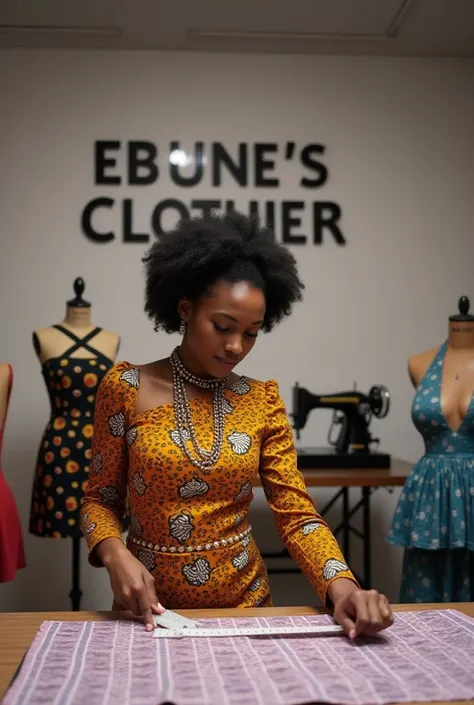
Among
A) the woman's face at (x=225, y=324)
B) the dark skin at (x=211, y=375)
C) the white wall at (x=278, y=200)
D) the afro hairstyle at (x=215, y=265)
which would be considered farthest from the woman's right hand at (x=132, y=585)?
the white wall at (x=278, y=200)

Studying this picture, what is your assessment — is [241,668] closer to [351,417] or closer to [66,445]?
[66,445]

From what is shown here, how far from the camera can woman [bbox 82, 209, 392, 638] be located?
4.54 ft

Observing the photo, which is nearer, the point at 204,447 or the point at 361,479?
the point at 204,447

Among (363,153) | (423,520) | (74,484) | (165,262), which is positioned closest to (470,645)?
(165,262)

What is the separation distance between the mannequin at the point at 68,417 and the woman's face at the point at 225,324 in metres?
1.67

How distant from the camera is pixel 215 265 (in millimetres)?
1446

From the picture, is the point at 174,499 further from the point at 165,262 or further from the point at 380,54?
the point at 380,54

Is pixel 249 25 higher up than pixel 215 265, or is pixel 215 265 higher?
pixel 249 25

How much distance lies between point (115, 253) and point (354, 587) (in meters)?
2.94

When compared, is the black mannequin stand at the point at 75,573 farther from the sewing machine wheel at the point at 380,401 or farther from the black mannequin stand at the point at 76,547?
the sewing machine wheel at the point at 380,401

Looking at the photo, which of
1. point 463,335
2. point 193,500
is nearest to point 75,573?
point 463,335

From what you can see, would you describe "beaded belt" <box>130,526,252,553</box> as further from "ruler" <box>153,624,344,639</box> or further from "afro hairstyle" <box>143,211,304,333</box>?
"afro hairstyle" <box>143,211,304,333</box>

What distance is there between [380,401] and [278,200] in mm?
1316

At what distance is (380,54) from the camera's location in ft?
13.2
